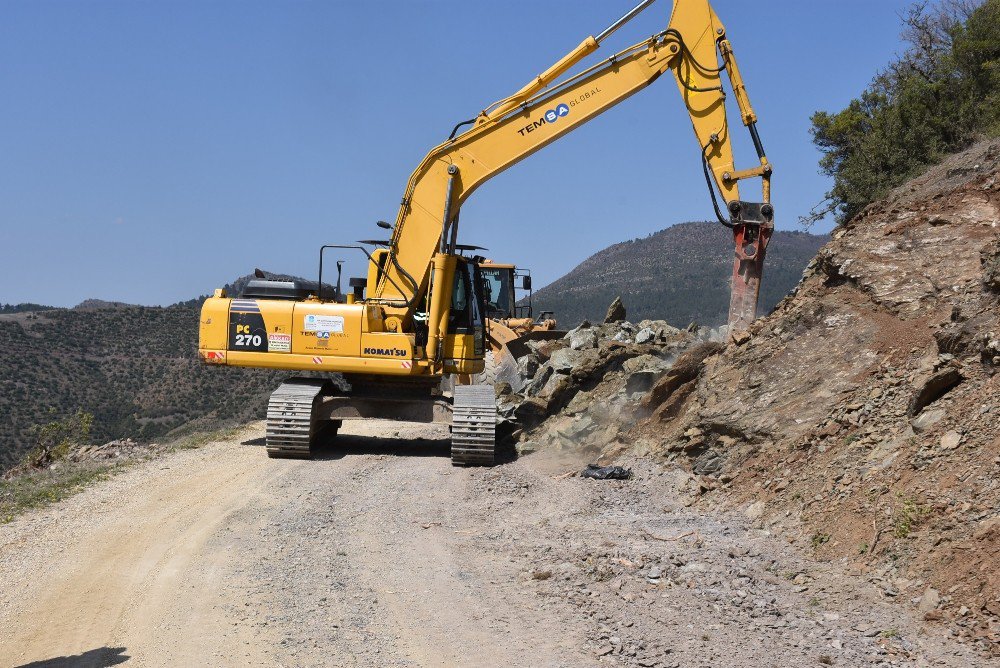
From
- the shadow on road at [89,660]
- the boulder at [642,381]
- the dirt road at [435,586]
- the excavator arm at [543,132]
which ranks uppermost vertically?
the excavator arm at [543,132]

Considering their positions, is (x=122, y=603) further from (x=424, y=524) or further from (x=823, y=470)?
(x=823, y=470)

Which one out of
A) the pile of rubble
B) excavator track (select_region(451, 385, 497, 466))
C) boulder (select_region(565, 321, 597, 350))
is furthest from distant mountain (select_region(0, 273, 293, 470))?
excavator track (select_region(451, 385, 497, 466))

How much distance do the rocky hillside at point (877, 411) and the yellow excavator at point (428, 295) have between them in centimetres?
220

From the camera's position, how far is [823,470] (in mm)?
8023

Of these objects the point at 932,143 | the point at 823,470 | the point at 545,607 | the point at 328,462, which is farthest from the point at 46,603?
the point at 932,143

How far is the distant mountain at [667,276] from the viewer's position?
3307 inches

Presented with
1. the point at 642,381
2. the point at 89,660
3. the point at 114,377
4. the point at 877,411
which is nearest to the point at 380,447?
the point at 642,381

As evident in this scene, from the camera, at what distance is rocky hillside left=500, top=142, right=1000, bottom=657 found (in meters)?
6.11

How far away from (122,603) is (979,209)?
30.3 ft

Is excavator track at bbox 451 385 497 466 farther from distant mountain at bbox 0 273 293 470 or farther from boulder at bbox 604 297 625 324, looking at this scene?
distant mountain at bbox 0 273 293 470

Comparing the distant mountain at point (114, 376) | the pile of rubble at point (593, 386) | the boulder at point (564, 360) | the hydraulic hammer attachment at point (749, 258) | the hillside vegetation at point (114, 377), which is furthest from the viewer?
the distant mountain at point (114, 376)

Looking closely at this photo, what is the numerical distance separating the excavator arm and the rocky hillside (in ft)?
7.97

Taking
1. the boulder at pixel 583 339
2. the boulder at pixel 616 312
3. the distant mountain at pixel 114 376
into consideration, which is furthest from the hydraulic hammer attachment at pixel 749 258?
the distant mountain at pixel 114 376

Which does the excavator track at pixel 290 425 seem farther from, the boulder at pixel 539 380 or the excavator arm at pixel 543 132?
the boulder at pixel 539 380
